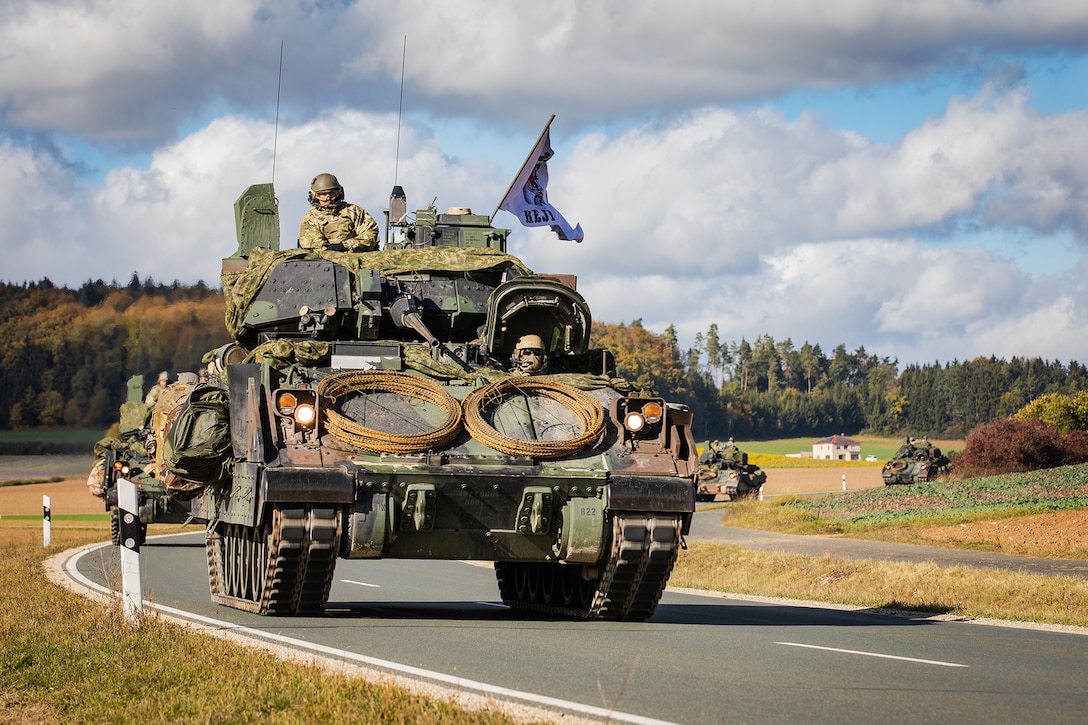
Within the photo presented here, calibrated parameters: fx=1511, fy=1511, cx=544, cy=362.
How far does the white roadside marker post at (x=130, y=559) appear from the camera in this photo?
11.8 m

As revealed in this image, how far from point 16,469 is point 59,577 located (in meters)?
28.9

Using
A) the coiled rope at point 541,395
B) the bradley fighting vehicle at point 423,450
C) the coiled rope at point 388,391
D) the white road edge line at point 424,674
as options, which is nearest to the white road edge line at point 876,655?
the bradley fighting vehicle at point 423,450

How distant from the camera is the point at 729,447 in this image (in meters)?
59.7

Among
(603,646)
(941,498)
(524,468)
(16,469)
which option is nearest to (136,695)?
(603,646)

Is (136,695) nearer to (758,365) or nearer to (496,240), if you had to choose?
(496,240)

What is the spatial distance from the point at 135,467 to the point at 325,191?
13.7 meters

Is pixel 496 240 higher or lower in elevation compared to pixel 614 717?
higher

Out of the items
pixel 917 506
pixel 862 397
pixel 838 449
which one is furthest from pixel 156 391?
pixel 862 397

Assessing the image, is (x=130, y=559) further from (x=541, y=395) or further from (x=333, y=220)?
(x=333, y=220)

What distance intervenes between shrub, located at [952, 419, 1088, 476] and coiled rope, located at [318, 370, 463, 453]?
45.5 meters

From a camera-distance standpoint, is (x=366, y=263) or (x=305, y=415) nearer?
(x=305, y=415)

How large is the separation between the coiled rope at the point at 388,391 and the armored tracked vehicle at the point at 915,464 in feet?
161

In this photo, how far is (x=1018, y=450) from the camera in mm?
56188

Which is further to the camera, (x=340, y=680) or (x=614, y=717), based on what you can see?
(x=340, y=680)
